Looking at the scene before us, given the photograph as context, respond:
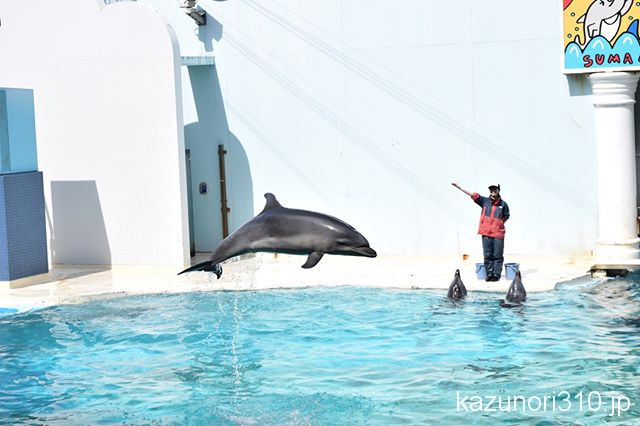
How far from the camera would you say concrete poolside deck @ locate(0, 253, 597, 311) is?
45.4 ft

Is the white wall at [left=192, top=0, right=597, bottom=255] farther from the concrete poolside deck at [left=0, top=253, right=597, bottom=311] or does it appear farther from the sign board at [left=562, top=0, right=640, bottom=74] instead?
the concrete poolside deck at [left=0, top=253, right=597, bottom=311]

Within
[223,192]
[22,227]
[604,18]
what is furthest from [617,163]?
[22,227]

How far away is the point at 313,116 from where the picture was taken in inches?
659

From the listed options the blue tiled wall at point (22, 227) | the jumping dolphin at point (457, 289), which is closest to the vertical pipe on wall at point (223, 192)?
the blue tiled wall at point (22, 227)

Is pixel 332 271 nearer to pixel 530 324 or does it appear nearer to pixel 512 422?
pixel 530 324

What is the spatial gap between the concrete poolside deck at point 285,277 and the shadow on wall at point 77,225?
1.41ft

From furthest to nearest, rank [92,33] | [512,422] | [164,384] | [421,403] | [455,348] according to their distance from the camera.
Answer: [92,33] → [455,348] → [164,384] → [421,403] → [512,422]

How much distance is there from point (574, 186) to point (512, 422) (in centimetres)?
724

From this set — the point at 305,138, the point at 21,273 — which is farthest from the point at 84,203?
the point at 305,138

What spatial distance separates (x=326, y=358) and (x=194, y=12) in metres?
7.58

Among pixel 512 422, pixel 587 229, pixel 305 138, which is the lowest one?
pixel 512 422

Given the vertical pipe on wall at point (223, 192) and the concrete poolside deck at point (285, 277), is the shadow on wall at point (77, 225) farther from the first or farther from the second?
the vertical pipe on wall at point (223, 192)

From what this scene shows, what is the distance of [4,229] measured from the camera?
14883 millimetres

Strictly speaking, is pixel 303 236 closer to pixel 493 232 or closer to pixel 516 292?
pixel 516 292
